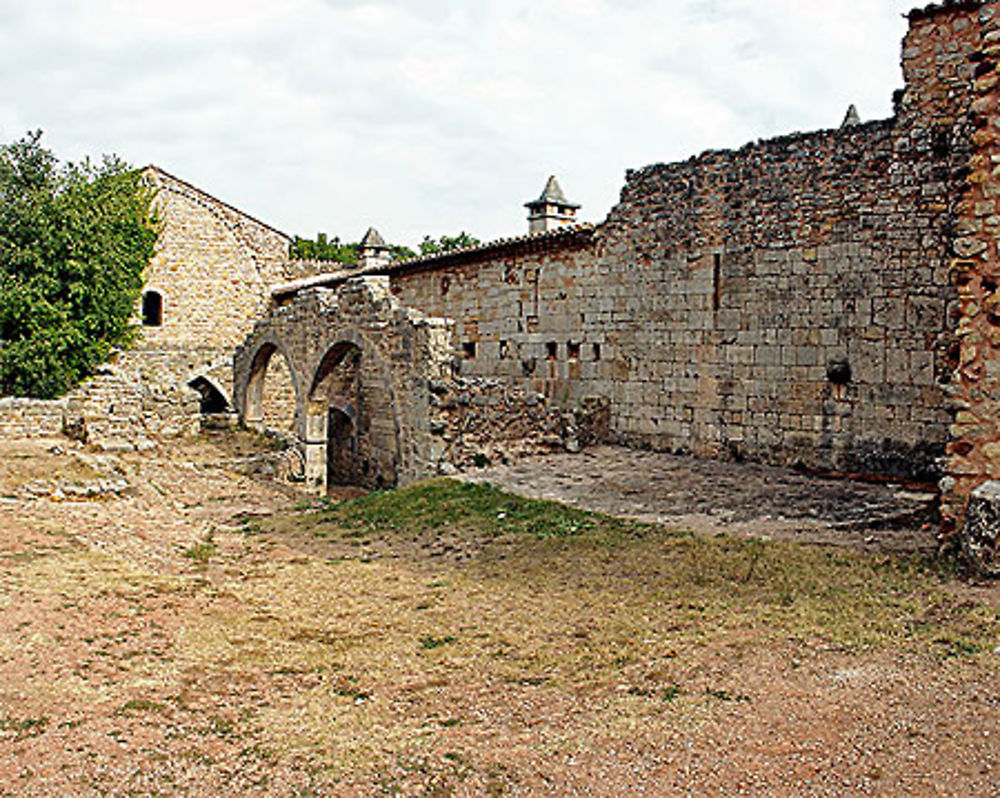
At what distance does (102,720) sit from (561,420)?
35.0ft

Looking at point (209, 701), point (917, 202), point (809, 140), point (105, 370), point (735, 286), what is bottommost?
point (209, 701)

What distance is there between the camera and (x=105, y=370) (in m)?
21.0

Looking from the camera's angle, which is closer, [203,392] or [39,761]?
[39,761]

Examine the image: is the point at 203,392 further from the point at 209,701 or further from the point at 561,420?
the point at 209,701

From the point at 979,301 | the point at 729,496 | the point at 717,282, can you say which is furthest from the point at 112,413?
the point at 979,301

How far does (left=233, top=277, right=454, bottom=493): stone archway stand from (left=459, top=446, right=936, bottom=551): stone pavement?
1.79m

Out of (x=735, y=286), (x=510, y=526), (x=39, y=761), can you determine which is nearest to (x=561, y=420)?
(x=735, y=286)

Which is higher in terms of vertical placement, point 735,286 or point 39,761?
point 735,286

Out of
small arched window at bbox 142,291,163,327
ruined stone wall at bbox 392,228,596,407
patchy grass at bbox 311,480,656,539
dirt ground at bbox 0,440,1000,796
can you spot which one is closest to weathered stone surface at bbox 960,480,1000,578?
dirt ground at bbox 0,440,1000,796

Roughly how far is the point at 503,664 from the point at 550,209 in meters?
17.8

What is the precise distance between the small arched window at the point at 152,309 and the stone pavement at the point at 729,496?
62.5 feet

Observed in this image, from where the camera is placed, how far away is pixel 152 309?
2812cm

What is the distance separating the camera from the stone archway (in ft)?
44.0

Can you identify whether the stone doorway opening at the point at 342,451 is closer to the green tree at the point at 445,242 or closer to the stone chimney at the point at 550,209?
the stone chimney at the point at 550,209
